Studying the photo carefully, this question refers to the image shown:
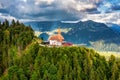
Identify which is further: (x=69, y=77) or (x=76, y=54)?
(x=76, y=54)

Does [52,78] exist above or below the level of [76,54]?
below

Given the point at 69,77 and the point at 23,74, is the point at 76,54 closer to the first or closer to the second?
the point at 69,77

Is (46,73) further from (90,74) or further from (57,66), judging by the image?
(90,74)

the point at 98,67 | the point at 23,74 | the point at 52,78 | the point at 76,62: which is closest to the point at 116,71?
the point at 98,67

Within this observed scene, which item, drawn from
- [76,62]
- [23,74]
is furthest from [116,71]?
[23,74]

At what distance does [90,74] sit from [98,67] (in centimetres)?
970

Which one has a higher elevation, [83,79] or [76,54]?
[76,54]

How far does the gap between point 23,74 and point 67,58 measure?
29451 mm

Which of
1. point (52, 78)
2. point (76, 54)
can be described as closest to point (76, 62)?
point (76, 54)

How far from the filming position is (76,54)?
200m

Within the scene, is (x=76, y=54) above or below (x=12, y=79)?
above

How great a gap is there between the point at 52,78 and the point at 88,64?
24.7m

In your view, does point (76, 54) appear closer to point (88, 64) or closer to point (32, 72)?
point (88, 64)

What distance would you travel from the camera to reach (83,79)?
630 feet
